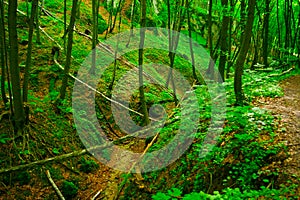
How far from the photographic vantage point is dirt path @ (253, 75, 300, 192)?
3.46 m

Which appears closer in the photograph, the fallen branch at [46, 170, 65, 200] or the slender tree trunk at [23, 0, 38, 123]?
the fallen branch at [46, 170, 65, 200]

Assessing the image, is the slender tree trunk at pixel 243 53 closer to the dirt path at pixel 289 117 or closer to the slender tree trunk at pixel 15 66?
the dirt path at pixel 289 117

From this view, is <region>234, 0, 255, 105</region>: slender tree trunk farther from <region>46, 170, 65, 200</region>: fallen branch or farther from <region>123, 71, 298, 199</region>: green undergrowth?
<region>46, 170, 65, 200</region>: fallen branch

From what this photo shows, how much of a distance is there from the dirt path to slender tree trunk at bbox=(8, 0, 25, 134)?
17.8 ft

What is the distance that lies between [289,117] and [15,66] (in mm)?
5741

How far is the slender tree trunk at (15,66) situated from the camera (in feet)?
17.9

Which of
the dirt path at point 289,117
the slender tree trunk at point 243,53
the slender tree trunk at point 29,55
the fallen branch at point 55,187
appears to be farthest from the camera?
the slender tree trunk at point 29,55

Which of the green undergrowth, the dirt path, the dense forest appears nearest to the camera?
the green undergrowth

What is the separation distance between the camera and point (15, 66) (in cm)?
564

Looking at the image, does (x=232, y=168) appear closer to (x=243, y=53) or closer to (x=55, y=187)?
(x=243, y=53)

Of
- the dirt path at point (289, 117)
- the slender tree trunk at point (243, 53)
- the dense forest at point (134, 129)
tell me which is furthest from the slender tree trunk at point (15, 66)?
the dirt path at point (289, 117)

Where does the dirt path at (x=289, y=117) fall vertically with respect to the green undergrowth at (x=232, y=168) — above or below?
above

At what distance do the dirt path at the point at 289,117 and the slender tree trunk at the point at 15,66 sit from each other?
17.8 ft

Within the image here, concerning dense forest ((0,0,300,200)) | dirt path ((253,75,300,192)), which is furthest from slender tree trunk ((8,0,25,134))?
dirt path ((253,75,300,192))
